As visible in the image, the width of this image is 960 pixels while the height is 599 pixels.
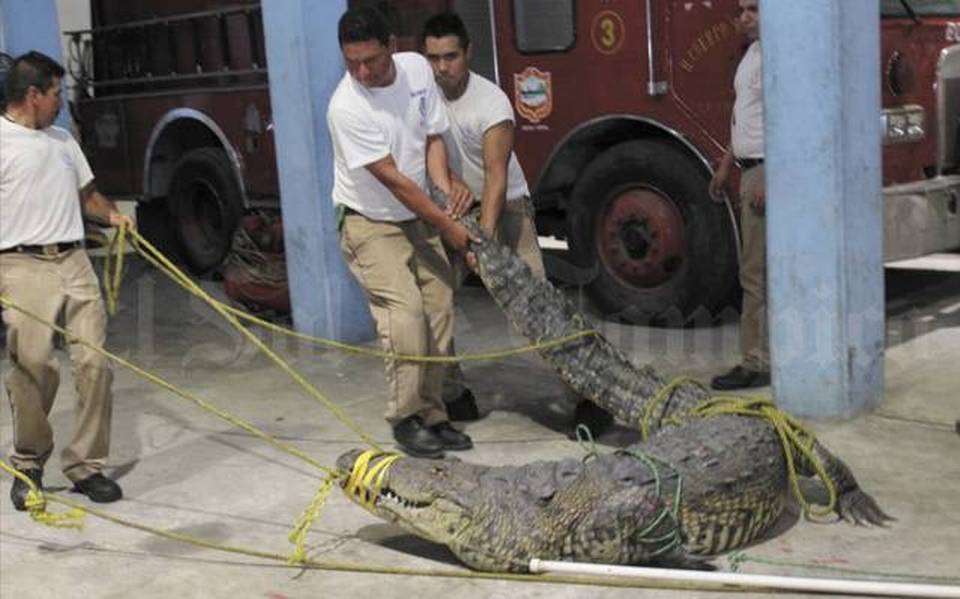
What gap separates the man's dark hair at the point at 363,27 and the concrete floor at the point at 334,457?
173 cm

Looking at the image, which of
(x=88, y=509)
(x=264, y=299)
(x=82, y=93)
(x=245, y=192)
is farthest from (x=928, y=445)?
(x=82, y=93)

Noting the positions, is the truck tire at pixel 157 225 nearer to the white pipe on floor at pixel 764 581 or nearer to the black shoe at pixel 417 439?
the black shoe at pixel 417 439

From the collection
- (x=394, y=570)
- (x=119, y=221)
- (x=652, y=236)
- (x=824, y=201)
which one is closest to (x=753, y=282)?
(x=824, y=201)

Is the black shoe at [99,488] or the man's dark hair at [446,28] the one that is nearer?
the black shoe at [99,488]

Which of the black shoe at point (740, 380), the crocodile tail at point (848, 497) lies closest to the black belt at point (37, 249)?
the crocodile tail at point (848, 497)

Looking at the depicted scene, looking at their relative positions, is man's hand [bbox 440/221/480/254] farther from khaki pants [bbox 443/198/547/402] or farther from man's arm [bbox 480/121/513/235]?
khaki pants [bbox 443/198/547/402]

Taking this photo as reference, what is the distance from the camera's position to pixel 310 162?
7477 millimetres

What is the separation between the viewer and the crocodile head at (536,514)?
165 inches

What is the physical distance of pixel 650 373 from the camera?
5.33 metres

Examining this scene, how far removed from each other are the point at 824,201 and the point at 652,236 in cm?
227

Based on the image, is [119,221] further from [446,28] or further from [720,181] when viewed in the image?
[720,181]

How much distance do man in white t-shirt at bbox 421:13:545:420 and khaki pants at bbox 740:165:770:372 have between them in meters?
1.09

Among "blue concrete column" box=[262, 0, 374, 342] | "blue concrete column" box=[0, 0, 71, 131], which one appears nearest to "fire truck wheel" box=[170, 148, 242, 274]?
"blue concrete column" box=[0, 0, 71, 131]

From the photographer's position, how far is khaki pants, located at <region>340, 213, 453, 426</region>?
5.46 metres
